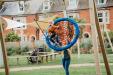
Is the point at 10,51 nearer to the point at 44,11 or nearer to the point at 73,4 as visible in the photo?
the point at 44,11

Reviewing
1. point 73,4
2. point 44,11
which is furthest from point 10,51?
point 73,4

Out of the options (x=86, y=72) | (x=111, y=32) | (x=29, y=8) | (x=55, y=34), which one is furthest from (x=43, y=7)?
(x=55, y=34)

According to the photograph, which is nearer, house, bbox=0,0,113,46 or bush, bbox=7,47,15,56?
bush, bbox=7,47,15,56

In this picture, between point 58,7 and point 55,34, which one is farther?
point 58,7

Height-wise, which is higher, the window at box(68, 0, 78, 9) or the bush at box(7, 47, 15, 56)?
the window at box(68, 0, 78, 9)

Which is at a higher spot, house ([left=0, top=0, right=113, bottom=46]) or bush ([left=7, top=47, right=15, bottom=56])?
house ([left=0, top=0, right=113, bottom=46])

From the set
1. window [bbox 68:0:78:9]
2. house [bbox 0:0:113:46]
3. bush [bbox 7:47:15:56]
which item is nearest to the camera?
bush [bbox 7:47:15:56]

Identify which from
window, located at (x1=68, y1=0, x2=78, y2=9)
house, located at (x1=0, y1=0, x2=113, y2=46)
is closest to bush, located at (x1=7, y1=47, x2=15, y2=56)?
house, located at (x1=0, y1=0, x2=113, y2=46)

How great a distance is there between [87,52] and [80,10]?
7.77 meters

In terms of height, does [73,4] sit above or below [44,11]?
above

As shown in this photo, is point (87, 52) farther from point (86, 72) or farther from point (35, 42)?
point (86, 72)

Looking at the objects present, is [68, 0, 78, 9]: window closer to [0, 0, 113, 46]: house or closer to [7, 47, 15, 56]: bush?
[0, 0, 113, 46]: house

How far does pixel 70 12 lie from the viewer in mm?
36531

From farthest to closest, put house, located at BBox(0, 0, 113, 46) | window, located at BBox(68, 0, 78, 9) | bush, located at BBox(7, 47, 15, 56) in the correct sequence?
1. window, located at BBox(68, 0, 78, 9)
2. house, located at BBox(0, 0, 113, 46)
3. bush, located at BBox(7, 47, 15, 56)
